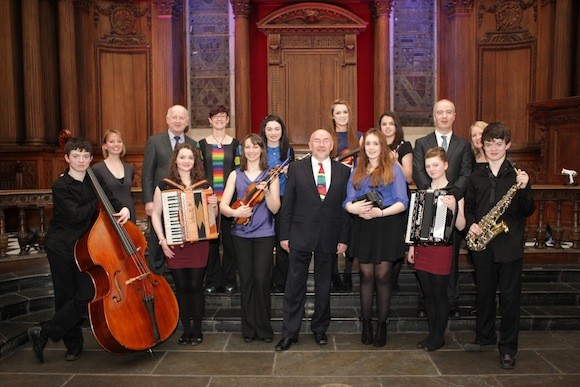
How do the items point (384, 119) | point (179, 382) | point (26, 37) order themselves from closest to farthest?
point (179, 382) → point (384, 119) → point (26, 37)

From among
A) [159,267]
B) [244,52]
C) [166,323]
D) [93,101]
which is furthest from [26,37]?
[166,323]

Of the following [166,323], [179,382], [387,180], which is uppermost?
[387,180]

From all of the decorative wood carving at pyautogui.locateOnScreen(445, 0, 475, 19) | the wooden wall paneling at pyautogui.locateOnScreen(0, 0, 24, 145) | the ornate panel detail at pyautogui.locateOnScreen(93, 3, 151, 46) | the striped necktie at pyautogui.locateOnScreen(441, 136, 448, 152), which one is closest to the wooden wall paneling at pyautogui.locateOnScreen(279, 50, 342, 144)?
the decorative wood carving at pyautogui.locateOnScreen(445, 0, 475, 19)

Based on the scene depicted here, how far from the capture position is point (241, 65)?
9508mm

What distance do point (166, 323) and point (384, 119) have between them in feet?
7.65

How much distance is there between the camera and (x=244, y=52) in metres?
9.50

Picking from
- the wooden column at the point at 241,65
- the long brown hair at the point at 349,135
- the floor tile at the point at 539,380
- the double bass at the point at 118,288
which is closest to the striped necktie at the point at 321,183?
the long brown hair at the point at 349,135

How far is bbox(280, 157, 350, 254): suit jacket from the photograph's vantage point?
399cm

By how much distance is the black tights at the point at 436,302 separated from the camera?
3938 millimetres

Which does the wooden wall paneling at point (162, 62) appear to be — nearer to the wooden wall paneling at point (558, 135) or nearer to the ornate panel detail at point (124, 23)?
the ornate panel detail at point (124, 23)

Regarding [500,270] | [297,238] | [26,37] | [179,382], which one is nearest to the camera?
[179,382]

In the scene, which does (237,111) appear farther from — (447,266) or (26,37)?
(447,266)

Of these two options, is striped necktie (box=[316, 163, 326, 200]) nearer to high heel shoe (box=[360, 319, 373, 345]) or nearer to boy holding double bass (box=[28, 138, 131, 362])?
high heel shoe (box=[360, 319, 373, 345])

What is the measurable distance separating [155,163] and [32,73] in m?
5.27
